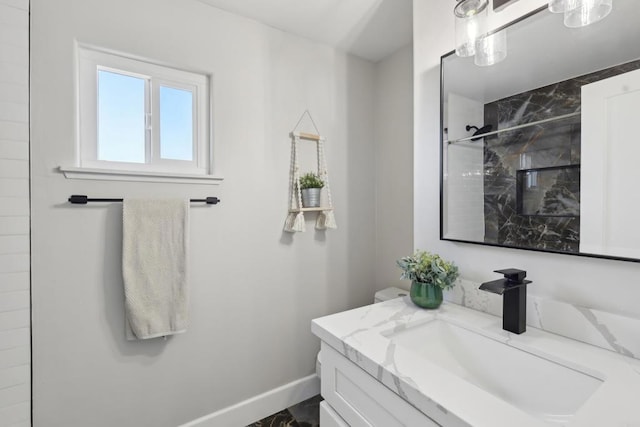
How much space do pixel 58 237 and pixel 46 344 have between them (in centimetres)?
45

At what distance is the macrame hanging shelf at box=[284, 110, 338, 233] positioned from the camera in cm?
183

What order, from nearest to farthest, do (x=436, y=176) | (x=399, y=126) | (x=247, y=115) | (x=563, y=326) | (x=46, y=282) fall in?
(x=563, y=326) < (x=46, y=282) < (x=436, y=176) < (x=247, y=115) < (x=399, y=126)

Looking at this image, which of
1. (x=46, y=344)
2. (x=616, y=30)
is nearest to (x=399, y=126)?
(x=616, y=30)

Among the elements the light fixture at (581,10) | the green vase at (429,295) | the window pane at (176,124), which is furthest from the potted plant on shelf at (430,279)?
the window pane at (176,124)

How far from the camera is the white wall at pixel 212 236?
4.13 feet

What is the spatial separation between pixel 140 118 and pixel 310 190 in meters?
0.96

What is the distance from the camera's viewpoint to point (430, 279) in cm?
120

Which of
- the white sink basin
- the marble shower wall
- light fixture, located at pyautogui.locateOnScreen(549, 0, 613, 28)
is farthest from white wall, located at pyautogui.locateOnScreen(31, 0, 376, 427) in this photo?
light fixture, located at pyautogui.locateOnScreen(549, 0, 613, 28)

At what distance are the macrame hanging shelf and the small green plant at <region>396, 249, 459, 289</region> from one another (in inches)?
29.0

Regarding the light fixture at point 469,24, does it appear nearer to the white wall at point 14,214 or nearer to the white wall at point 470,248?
the white wall at point 470,248

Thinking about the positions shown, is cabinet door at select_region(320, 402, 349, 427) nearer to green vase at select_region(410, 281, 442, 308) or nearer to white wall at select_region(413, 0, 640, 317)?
green vase at select_region(410, 281, 442, 308)

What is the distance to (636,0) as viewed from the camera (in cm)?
81

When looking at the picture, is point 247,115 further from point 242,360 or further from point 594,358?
point 594,358

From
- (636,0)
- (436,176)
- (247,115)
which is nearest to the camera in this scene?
(636,0)
